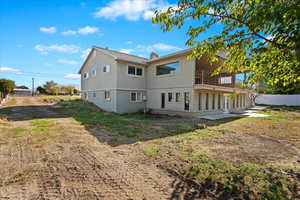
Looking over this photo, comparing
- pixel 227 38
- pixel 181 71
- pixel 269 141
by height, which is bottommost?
pixel 269 141

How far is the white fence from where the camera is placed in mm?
24250

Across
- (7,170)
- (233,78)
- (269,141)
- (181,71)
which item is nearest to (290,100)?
(233,78)

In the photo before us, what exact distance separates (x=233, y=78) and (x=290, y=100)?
60.9 ft

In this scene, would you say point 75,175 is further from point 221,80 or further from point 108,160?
point 221,80

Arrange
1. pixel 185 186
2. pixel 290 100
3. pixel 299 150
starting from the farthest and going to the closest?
1. pixel 290 100
2. pixel 299 150
3. pixel 185 186

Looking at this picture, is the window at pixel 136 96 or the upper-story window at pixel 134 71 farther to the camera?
the window at pixel 136 96

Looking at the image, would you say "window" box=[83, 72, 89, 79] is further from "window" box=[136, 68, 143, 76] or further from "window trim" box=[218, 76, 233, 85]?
"window trim" box=[218, 76, 233, 85]

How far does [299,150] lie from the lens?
4898 millimetres

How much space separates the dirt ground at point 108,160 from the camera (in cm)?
262

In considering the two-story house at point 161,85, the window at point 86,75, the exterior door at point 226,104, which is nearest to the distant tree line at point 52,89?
the window at point 86,75

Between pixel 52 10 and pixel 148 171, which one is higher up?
pixel 52 10

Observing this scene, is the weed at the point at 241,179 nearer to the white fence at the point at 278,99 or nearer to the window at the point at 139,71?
the window at the point at 139,71

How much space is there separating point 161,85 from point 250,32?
11198 millimetres

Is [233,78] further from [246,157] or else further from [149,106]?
[246,157]
